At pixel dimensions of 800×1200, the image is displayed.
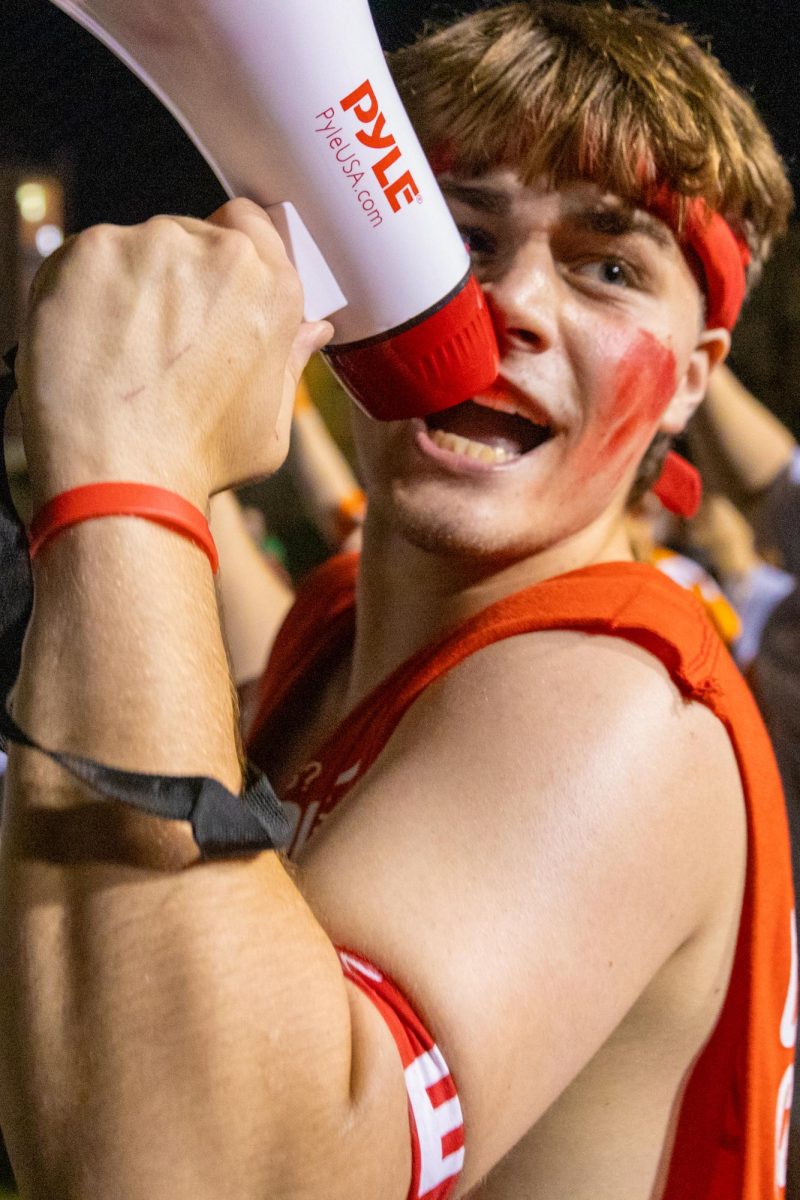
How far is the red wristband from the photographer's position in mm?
811

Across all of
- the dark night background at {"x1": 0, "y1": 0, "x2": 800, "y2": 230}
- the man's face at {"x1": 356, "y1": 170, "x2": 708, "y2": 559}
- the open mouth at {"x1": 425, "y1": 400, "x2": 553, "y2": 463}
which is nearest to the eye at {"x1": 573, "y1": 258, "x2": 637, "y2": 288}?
the man's face at {"x1": 356, "y1": 170, "x2": 708, "y2": 559}

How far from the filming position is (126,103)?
3.61m

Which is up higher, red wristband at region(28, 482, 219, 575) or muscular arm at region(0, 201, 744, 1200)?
red wristband at region(28, 482, 219, 575)

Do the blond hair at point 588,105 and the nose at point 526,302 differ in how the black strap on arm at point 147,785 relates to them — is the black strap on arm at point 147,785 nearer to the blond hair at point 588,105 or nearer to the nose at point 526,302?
the nose at point 526,302

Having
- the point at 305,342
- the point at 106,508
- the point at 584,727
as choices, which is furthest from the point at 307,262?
the point at 584,727

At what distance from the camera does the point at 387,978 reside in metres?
0.87

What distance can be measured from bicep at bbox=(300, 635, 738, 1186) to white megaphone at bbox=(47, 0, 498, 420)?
0.33m

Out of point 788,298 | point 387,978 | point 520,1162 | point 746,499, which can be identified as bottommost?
point 788,298

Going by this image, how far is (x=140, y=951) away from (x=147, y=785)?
0.34 ft

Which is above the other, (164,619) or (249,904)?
(164,619)

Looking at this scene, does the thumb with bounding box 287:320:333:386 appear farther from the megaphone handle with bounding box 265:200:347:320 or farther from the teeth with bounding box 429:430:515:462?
the teeth with bounding box 429:430:515:462

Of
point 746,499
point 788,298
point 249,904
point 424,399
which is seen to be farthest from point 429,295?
point 788,298

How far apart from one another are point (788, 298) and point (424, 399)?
4853 mm

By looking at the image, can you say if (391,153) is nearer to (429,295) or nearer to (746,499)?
→ (429,295)
